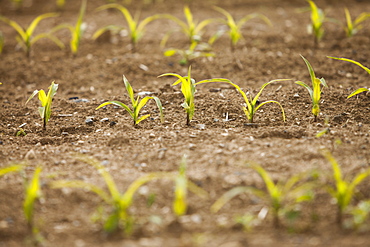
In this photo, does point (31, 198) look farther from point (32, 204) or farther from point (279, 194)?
point (279, 194)

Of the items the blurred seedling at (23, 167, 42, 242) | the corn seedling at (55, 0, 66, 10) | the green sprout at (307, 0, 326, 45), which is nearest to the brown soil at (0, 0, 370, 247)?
the blurred seedling at (23, 167, 42, 242)

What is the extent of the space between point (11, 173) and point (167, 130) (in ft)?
2.83

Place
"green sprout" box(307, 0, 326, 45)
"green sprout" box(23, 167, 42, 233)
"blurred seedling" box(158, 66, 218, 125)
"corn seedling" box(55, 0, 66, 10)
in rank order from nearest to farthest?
"green sprout" box(23, 167, 42, 233), "blurred seedling" box(158, 66, 218, 125), "green sprout" box(307, 0, 326, 45), "corn seedling" box(55, 0, 66, 10)

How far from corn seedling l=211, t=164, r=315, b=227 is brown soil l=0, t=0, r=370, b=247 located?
0.04 meters

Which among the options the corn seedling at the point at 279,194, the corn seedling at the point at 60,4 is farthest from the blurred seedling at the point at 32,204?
the corn seedling at the point at 60,4

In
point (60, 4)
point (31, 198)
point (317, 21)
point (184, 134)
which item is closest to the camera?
point (31, 198)

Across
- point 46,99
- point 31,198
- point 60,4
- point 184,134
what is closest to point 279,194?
point 184,134

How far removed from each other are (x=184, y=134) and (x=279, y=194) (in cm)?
79

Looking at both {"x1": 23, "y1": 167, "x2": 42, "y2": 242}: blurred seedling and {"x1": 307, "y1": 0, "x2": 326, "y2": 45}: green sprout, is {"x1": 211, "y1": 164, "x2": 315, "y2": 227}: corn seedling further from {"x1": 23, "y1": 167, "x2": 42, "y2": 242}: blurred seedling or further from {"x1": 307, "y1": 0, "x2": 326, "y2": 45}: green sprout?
{"x1": 307, "y1": 0, "x2": 326, "y2": 45}: green sprout

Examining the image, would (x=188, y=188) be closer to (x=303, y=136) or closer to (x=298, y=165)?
(x=298, y=165)

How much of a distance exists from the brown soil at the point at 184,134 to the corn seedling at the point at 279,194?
0.04 meters

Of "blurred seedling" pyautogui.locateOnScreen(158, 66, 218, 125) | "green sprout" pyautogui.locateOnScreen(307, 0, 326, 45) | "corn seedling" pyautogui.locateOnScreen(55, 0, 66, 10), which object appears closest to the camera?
"blurred seedling" pyautogui.locateOnScreen(158, 66, 218, 125)

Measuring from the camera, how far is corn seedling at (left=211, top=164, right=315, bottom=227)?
5.51 feet

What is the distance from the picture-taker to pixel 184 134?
2.33 metres
